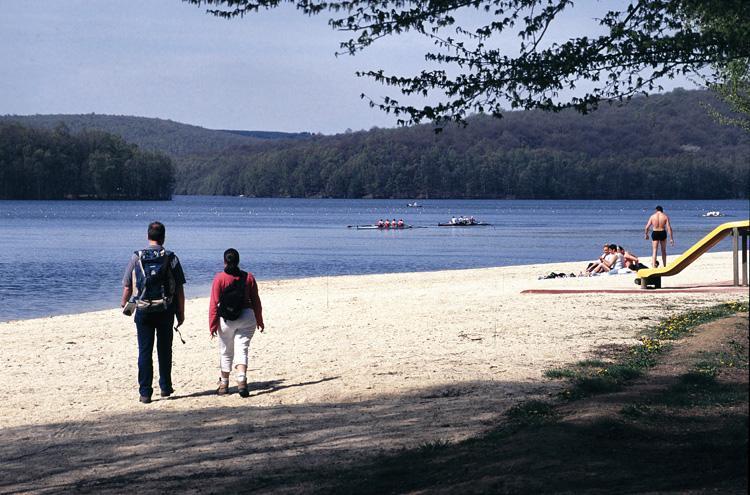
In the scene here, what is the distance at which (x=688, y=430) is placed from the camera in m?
7.61

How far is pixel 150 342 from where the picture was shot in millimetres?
10641

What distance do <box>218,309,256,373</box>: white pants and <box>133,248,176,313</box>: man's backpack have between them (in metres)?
0.74

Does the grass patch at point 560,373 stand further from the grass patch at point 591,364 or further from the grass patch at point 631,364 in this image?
the grass patch at point 591,364

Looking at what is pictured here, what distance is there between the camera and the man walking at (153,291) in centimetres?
1020

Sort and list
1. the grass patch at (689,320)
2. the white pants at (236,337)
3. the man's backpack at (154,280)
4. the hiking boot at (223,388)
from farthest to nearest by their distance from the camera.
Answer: the grass patch at (689,320) < the hiking boot at (223,388) < the white pants at (236,337) < the man's backpack at (154,280)

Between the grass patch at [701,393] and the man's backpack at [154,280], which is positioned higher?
the man's backpack at [154,280]

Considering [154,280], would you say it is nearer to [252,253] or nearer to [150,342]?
[150,342]

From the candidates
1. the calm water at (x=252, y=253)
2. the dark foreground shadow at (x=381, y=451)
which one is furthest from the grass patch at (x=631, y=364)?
the calm water at (x=252, y=253)

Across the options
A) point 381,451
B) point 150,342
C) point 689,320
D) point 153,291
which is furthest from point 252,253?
point 381,451

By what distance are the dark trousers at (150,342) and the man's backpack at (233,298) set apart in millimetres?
527

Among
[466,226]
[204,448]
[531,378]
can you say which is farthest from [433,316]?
[466,226]

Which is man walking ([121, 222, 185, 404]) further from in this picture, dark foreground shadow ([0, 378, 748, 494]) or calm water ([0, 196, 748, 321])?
calm water ([0, 196, 748, 321])

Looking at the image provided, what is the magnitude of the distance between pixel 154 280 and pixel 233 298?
836mm

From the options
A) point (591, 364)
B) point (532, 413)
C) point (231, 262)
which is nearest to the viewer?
point (532, 413)
